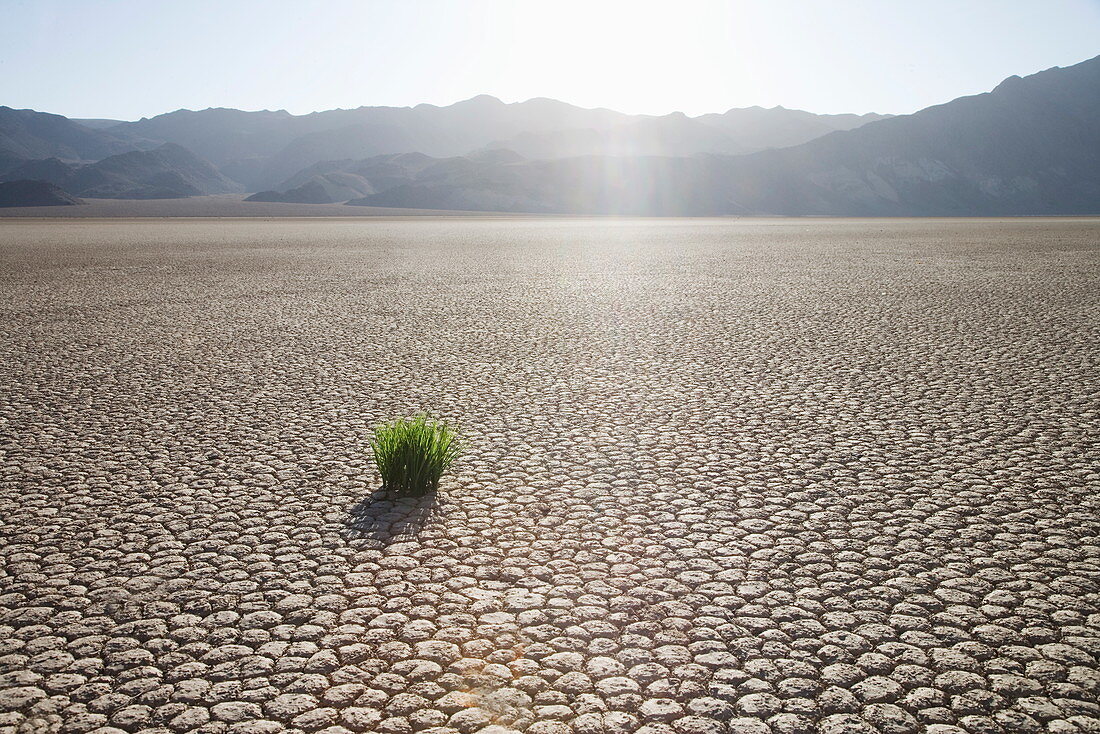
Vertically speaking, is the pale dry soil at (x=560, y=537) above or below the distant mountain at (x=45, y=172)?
below

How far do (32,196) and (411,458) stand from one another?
122045mm

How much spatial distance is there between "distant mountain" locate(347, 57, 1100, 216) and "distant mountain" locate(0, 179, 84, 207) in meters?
42.9

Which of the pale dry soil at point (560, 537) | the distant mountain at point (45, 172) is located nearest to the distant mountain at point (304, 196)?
the distant mountain at point (45, 172)

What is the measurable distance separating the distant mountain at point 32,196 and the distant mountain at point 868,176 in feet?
141

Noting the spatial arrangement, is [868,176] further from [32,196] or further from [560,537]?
[560,537]

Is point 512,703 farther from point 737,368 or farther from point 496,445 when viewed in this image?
point 737,368

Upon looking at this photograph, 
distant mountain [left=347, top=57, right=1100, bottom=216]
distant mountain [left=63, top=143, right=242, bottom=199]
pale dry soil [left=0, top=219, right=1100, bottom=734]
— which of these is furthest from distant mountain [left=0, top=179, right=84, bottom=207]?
pale dry soil [left=0, top=219, right=1100, bottom=734]

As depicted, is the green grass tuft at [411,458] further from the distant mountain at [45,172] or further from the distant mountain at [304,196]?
the distant mountain at [45,172]

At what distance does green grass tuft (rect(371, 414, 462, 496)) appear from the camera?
15.7 feet

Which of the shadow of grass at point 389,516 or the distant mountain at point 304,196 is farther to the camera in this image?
the distant mountain at point 304,196

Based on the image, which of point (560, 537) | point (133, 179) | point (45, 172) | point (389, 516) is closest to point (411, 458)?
point (389, 516)

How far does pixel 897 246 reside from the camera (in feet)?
96.4

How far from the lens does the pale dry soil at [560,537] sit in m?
2.79

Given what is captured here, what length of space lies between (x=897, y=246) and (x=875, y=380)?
24.2 m
